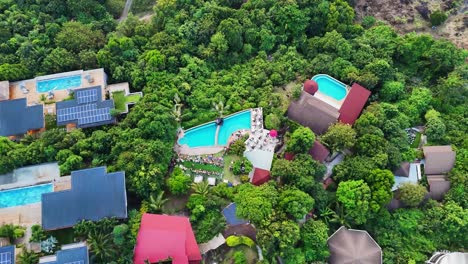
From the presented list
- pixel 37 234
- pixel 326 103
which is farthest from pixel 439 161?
pixel 37 234

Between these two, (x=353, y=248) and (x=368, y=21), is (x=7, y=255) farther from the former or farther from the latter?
(x=368, y=21)

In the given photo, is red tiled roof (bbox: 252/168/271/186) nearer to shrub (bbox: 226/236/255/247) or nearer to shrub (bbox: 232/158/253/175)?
shrub (bbox: 232/158/253/175)

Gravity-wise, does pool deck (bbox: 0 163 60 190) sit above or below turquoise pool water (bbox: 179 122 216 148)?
below

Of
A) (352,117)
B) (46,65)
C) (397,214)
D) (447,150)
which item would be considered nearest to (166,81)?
(46,65)

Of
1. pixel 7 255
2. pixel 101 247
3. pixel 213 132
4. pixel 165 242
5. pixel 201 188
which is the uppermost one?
pixel 213 132

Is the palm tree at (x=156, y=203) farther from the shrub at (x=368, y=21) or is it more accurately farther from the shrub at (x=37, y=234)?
the shrub at (x=368, y=21)

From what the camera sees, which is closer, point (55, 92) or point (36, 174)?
point (36, 174)

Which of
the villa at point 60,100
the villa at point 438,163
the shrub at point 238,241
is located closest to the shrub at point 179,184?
the shrub at point 238,241

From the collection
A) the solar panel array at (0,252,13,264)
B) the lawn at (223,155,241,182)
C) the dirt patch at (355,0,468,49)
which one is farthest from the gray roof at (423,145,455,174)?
the solar panel array at (0,252,13,264)
